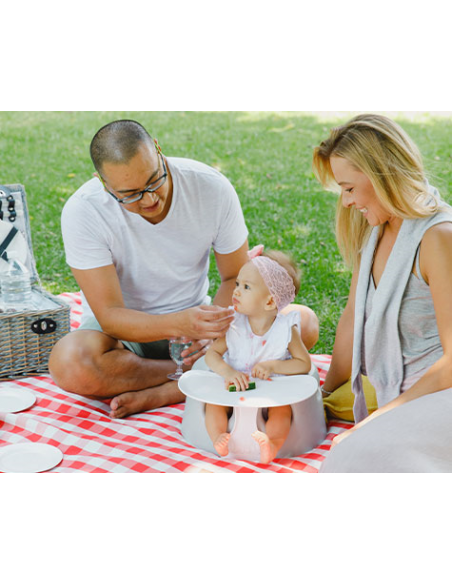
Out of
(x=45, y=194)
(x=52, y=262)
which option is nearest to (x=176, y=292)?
(x=52, y=262)

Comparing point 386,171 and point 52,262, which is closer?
point 386,171

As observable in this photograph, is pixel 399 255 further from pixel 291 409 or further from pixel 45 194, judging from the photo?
pixel 45 194

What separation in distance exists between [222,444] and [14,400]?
38.9 inches

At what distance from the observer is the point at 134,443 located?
2600 mm

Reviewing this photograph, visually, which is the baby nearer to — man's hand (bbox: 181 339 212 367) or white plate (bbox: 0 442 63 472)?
man's hand (bbox: 181 339 212 367)

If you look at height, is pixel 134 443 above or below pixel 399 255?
below

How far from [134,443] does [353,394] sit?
854mm

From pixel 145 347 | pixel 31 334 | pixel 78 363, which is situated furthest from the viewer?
pixel 31 334

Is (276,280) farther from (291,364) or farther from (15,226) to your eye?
(15,226)

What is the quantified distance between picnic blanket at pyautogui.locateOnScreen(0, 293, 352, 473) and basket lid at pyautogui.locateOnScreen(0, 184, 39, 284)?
0.72 meters

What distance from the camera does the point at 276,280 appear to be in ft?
8.69

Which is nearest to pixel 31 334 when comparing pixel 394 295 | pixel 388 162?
pixel 394 295

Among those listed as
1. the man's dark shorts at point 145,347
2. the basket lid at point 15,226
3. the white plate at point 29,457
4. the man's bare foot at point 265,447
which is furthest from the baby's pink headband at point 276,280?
the basket lid at point 15,226

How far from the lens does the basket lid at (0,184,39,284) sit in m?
3.45
